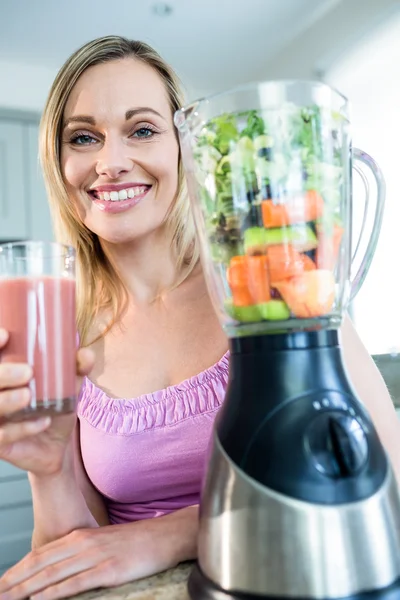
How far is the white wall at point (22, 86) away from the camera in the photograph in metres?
3.21

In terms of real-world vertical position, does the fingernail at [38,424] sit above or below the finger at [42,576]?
above

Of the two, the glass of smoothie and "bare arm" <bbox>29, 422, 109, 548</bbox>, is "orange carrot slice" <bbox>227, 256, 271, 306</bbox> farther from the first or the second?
"bare arm" <bbox>29, 422, 109, 548</bbox>

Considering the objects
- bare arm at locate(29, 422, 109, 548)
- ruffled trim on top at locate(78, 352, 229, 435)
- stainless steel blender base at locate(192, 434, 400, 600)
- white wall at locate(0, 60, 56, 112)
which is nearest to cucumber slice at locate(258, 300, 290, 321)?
stainless steel blender base at locate(192, 434, 400, 600)

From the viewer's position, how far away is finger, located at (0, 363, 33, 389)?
0.57m

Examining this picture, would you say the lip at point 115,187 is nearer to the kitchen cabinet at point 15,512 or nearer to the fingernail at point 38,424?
the fingernail at point 38,424

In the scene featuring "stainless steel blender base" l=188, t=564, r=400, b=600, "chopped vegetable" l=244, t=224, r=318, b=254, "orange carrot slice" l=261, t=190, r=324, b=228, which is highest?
"orange carrot slice" l=261, t=190, r=324, b=228

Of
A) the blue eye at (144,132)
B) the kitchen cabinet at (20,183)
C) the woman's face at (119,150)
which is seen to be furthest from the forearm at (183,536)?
the kitchen cabinet at (20,183)

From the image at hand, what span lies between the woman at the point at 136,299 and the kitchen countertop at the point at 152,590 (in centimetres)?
26

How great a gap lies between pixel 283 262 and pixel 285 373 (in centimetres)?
10

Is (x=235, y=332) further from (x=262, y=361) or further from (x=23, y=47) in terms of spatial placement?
(x=23, y=47)

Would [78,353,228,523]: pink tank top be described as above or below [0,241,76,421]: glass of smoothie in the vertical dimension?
below

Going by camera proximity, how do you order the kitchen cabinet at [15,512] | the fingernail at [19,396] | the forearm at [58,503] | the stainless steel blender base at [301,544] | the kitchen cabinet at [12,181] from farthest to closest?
the kitchen cabinet at [12,181] → the kitchen cabinet at [15,512] → the forearm at [58,503] → the fingernail at [19,396] → the stainless steel blender base at [301,544]

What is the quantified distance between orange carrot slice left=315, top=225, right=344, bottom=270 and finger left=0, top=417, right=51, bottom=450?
0.98ft

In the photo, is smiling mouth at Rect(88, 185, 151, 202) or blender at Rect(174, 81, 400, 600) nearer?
blender at Rect(174, 81, 400, 600)
